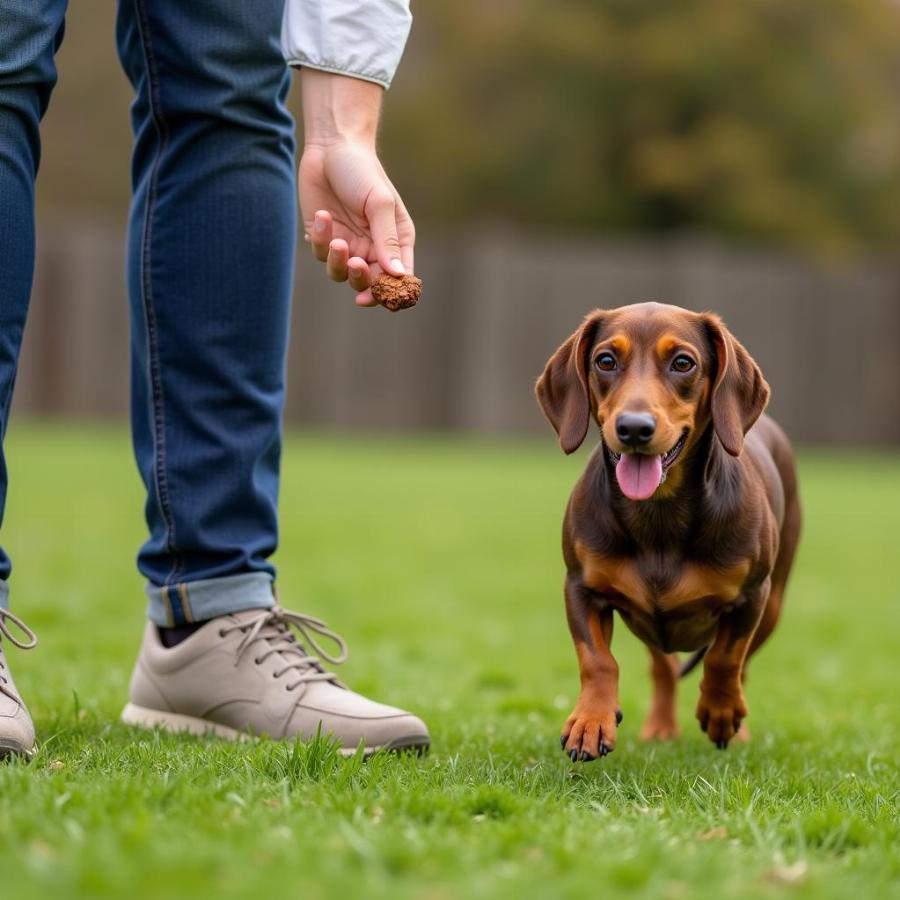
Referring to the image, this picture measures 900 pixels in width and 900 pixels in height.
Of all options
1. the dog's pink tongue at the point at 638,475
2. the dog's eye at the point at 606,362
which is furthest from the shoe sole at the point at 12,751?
the dog's eye at the point at 606,362

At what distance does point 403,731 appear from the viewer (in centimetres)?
281

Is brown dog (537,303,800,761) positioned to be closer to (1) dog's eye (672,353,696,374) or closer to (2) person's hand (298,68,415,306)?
(1) dog's eye (672,353,696,374)

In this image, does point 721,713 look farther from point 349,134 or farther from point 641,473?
point 349,134

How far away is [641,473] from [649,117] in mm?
22717

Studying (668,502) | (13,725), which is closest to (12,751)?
(13,725)

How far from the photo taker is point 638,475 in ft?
9.07

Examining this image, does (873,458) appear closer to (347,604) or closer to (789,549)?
(347,604)

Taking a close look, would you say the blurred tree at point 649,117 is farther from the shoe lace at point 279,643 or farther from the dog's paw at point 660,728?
the shoe lace at point 279,643

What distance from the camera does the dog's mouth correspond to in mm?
2744

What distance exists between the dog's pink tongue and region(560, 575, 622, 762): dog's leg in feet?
0.87

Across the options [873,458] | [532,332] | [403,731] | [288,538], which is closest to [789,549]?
[403,731]

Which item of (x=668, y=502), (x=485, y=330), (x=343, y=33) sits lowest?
(x=485, y=330)

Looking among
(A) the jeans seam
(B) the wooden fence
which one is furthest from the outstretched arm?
(B) the wooden fence

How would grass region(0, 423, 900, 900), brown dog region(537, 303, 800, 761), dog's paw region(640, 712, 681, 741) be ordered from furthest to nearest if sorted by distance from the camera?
dog's paw region(640, 712, 681, 741), brown dog region(537, 303, 800, 761), grass region(0, 423, 900, 900)
